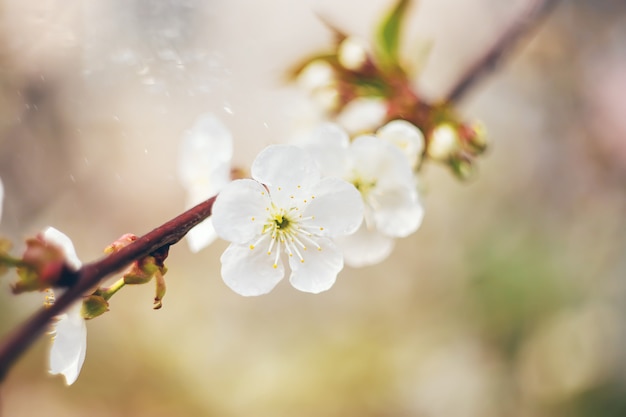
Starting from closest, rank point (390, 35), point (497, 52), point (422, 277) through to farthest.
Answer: point (390, 35), point (497, 52), point (422, 277)

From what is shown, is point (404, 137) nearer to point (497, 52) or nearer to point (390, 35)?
point (390, 35)

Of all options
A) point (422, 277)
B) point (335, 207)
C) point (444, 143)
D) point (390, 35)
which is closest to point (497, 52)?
point (390, 35)

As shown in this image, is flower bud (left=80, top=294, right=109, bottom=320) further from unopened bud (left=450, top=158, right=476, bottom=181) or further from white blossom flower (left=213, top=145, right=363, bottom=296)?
unopened bud (left=450, top=158, right=476, bottom=181)

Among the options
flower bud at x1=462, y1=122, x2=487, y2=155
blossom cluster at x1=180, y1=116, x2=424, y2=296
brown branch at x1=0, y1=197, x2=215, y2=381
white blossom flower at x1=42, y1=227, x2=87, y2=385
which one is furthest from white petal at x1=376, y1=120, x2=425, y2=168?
white blossom flower at x1=42, y1=227, x2=87, y2=385

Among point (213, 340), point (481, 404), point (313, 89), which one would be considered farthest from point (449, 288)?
point (313, 89)

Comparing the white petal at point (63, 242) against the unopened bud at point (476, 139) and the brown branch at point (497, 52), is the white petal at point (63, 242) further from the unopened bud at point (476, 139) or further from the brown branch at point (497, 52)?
the brown branch at point (497, 52)

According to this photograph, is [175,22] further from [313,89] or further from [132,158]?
[132,158]
